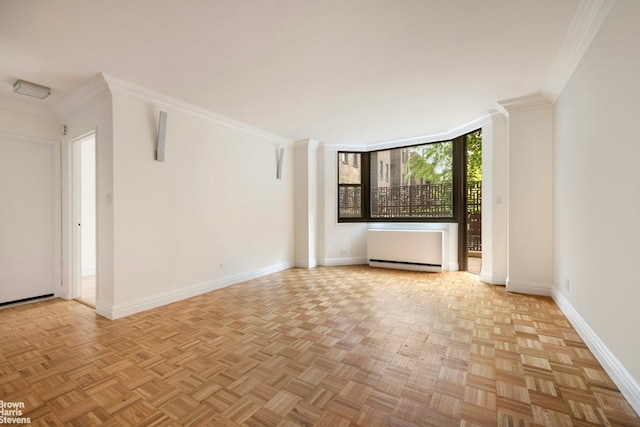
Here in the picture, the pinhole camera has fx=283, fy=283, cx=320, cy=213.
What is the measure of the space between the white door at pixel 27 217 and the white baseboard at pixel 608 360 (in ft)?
19.0

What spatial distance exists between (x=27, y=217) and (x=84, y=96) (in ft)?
5.79

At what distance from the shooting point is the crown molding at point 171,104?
9.87ft

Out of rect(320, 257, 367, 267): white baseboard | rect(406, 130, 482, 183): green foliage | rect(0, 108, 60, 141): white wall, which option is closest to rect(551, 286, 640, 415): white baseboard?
rect(406, 130, 482, 183): green foliage

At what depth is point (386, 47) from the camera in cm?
247

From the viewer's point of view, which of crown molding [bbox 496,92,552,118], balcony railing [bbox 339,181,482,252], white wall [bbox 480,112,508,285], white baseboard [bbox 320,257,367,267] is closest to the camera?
crown molding [bbox 496,92,552,118]

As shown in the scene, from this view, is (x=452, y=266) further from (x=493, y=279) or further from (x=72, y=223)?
(x=72, y=223)

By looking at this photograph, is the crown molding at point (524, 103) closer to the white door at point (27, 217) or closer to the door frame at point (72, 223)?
the door frame at point (72, 223)

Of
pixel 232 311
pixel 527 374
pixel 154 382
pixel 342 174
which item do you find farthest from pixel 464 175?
pixel 154 382

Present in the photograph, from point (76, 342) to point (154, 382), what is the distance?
1.22 meters

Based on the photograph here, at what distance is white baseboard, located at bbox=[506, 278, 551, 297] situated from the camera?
3.64 m

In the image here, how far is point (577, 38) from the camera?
7.69ft

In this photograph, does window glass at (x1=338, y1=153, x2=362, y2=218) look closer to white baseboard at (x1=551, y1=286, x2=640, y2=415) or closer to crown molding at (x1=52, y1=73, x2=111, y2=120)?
white baseboard at (x1=551, y1=286, x2=640, y2=415)

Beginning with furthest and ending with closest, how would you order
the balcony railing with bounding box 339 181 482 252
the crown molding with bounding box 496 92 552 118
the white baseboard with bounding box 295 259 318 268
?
the white baseboard with bounding box 295 259 318 268, the balcony railing with bounding box 339 181 482 252, the crown molding with bounding box 496 92 552 118

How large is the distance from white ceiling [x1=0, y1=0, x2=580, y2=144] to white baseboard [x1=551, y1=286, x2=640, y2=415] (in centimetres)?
244
